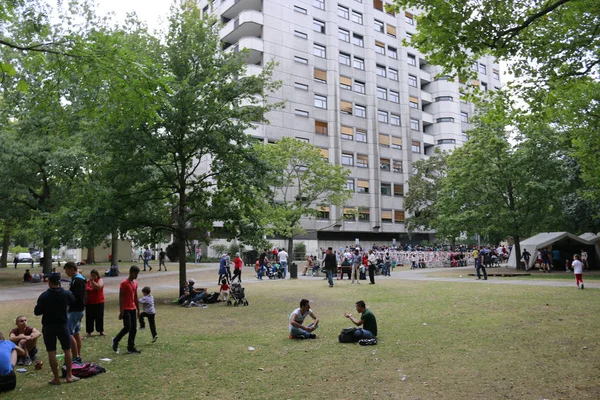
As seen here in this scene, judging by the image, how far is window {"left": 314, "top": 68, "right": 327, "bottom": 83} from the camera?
164 feet

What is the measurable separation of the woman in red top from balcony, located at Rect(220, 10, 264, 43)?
132ft

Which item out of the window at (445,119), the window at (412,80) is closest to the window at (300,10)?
the window at (412,80)

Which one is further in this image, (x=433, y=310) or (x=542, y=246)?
(x=542, y=246)

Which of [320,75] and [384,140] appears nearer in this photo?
[320,75]

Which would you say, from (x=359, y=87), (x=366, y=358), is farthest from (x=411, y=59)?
(x=366, y=358)

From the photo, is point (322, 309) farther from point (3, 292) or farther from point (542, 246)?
point (542, 246)

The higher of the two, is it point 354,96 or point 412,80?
point 412,80

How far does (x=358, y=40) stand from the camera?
180ft

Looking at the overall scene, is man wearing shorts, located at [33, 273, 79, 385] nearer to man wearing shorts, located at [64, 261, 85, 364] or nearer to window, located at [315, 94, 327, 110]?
man wearing shorts, located at [64, 261, 85, 364]

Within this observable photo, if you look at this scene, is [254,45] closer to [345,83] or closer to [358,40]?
[345,83]

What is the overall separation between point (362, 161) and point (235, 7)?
22625 mm

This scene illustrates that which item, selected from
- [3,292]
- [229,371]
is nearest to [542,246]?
[229,371]

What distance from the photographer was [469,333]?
954 cm

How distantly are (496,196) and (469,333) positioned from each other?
2463 cm
